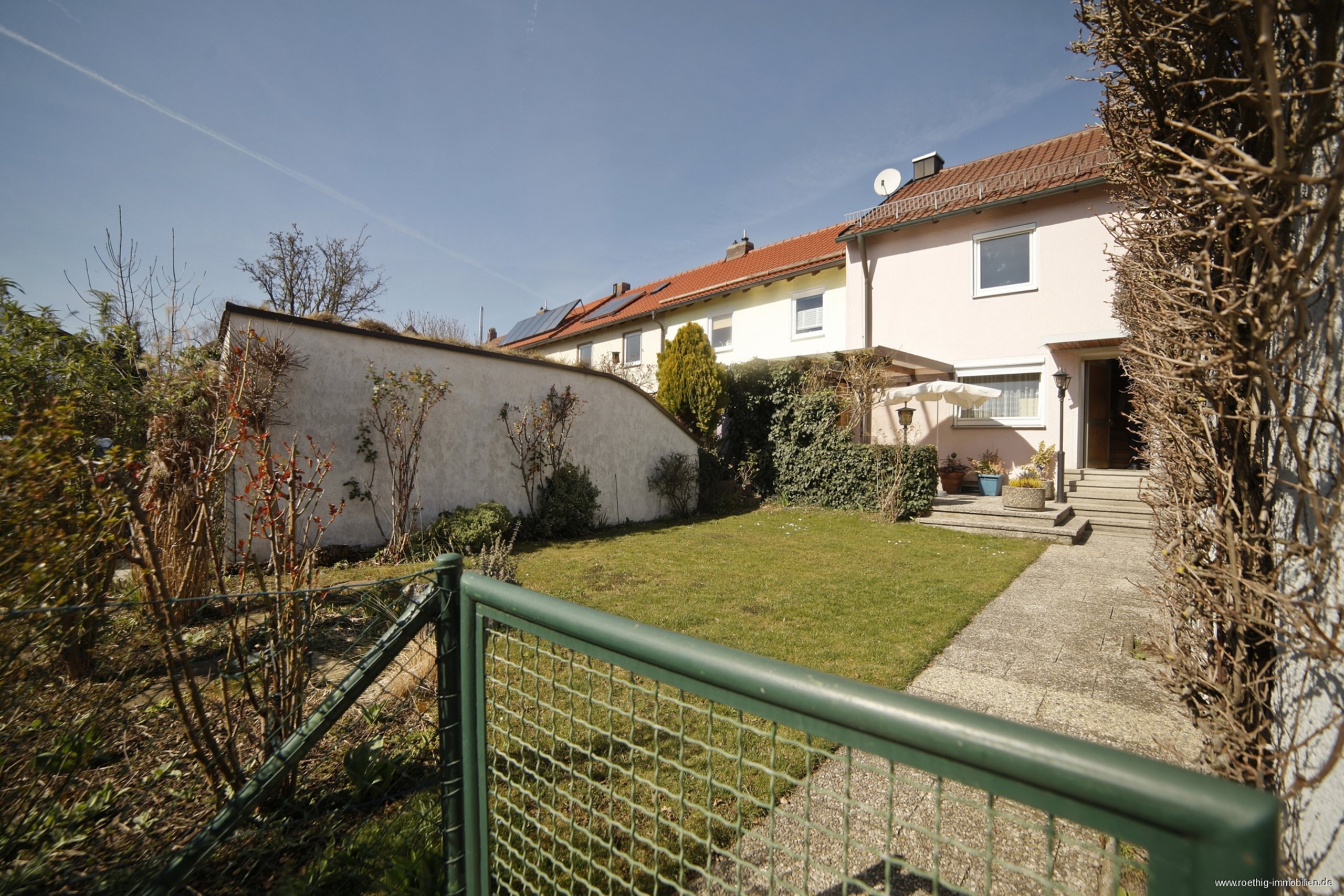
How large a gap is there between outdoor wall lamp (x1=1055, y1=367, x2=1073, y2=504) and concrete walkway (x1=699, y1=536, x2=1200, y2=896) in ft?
14.1

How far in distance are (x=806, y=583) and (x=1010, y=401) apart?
31.4 feet

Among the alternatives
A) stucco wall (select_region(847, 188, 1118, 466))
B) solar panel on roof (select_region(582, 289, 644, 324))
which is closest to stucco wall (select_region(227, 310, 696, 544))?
stucco wall (select_region(847, 188, 1118, 466))

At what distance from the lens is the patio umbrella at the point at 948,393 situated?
12188 millimetres

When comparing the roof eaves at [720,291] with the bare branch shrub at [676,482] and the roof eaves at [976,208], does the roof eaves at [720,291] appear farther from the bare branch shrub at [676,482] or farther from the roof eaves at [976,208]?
the bare branch shrub at [676,482]

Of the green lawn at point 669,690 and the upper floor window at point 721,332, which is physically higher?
the upper floor window at point 721,332

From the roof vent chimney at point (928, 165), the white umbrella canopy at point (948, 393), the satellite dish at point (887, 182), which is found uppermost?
the roof vent chimney at point (928, 165)

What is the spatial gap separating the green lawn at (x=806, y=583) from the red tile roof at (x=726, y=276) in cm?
924

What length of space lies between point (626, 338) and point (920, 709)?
21260 millimetres

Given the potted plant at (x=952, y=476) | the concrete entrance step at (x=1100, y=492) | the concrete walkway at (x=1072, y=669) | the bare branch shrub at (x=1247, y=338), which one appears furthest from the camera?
the potted plant at (x=952, y=476)

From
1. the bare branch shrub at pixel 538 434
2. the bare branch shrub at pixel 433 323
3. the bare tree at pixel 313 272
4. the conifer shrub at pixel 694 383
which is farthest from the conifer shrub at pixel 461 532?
the bare tree at pixel 313 272

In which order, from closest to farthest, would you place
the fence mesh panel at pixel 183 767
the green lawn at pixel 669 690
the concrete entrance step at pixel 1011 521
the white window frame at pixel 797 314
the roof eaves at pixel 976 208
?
the green lawn at pixel 669 690 → the fence mesh panel at pixel 183 767 → the concrete entrance step at pixel 1011 521 → the roof eaves at pixel 976 208 → the white window frame at pixel 797 314

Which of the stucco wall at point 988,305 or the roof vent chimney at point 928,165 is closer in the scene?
the stucco wall at point 988,305

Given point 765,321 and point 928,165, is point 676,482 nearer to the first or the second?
point 765,321

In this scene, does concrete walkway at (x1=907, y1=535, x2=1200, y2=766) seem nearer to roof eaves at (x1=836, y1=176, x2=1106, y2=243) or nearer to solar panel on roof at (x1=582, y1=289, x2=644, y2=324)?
roof eaves at (x1=836, y1=176, x2=1106, y2=243)
